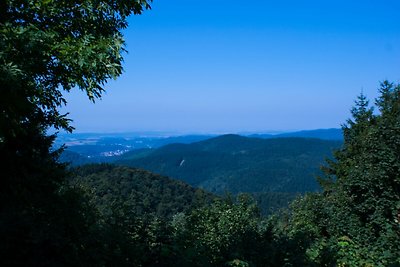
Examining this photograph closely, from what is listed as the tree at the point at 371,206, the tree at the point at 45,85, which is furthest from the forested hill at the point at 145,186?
the tree at the point at 45,85

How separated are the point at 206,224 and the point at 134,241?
191 inches

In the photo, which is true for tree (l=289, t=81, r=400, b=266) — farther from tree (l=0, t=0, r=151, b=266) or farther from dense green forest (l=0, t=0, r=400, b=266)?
tree (l=0, t=0, r=151, b=266)

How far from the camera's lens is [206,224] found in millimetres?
13867

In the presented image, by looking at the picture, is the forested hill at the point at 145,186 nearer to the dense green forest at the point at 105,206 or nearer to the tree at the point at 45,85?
the dense green forest at the point at 105,206

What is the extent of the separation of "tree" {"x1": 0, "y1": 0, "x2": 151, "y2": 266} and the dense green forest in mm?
18

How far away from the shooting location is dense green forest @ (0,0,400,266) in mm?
4926

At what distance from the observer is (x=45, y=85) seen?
5.79 metres

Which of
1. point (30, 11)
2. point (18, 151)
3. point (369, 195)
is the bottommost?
point (369, 195)

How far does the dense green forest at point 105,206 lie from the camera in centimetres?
493

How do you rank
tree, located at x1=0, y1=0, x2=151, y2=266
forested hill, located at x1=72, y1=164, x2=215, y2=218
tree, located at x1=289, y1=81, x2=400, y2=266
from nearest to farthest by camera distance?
tree, located at x1=0, y1=0, x2=151, y2=266 → tree, located at x1=289, y1=81, x2=400, y2=266 → forested hill, located at x1=72, y1=164, x2=215, y2=218

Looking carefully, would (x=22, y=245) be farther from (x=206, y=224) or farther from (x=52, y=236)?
(x=206, y=224)

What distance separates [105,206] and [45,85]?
22.5 feet

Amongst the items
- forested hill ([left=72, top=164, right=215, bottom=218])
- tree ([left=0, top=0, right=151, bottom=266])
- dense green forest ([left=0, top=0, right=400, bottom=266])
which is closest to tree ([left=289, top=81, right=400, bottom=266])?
dense green forest ([left=0, top=0, right=400, bottom=266])

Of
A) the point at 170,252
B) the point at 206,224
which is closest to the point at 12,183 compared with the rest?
the point at 170,252
